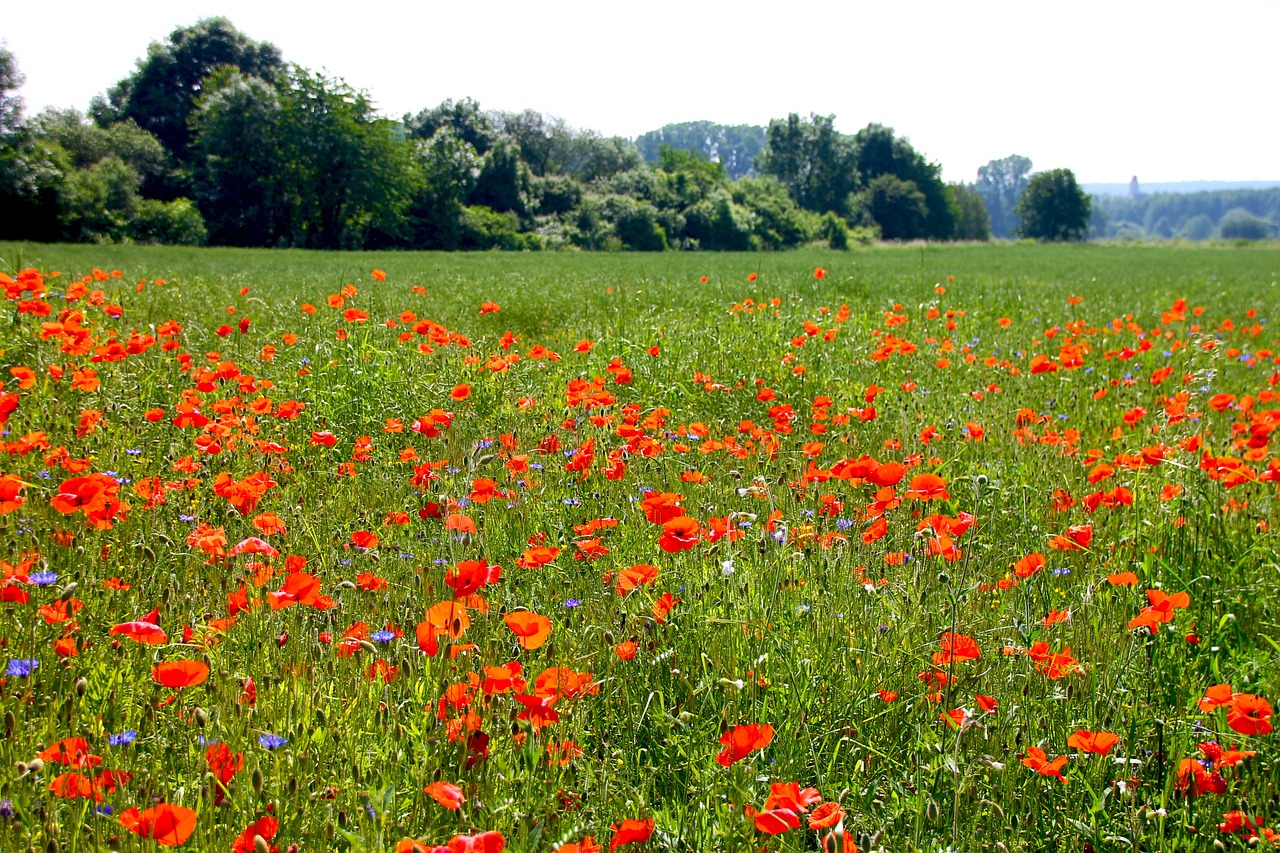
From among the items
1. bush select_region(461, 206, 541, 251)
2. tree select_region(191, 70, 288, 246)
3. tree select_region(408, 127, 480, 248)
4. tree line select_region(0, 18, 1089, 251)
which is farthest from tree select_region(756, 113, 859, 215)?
tree select_region(191, 70, 288, 246)

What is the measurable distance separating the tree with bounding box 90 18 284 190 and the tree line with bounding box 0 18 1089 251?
105mm

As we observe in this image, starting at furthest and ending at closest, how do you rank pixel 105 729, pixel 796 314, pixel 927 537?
pixel 796 314 < pixel 927 537 < pixel 105 729

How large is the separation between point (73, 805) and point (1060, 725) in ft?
6.09

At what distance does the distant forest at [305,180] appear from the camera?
32250 mm

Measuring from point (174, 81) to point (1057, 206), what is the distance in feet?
251

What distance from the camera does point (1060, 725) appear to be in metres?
1.83

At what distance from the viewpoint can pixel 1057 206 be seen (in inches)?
3378

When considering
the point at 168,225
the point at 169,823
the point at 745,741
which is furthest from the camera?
the point at 168,225

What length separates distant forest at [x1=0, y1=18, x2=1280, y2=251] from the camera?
3225cm

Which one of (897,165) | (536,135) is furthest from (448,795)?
(897,165)

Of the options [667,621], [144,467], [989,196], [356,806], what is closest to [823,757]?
[667,621]

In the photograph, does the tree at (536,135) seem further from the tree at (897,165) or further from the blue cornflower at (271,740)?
the blue cornflower at (271,740)

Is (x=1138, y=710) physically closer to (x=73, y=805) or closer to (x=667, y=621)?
(x=667, y=621)

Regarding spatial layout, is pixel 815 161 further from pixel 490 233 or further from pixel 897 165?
pixel 490 233
